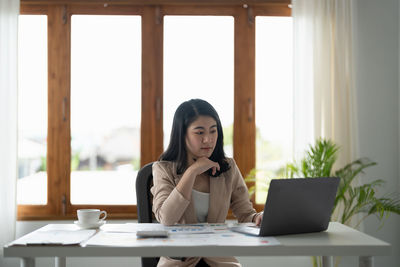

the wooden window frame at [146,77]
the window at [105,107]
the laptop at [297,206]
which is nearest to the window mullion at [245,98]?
the wooden window frame at [146,77]

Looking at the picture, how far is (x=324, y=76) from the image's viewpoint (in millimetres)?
3570

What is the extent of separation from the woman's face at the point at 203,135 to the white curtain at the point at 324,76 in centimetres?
163

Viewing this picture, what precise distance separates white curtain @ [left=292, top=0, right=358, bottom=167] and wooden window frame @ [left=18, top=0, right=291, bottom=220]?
12.3 inches

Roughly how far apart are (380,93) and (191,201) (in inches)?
93.7

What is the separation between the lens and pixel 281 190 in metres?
1.53

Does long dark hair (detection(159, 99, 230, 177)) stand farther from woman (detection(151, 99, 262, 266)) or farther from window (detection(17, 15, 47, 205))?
window (detection(17, 15, 47, 205))

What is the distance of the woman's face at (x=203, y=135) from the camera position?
2057 millimetres

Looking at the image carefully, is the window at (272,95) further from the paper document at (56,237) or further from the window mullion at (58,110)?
the paper document at (56,237)

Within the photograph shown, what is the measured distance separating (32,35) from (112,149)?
44.9 inches

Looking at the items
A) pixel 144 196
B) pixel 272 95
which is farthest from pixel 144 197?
pixel 272 95

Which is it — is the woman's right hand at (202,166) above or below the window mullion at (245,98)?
below

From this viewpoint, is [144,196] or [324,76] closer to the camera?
[144,196]

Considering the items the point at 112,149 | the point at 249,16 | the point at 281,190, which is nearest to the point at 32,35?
the point at 112,149

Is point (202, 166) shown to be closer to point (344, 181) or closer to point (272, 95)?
point (344, 181)
